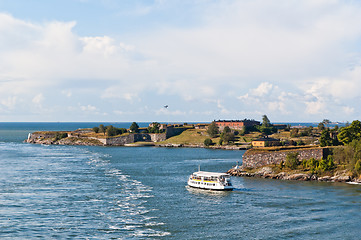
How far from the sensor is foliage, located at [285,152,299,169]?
85.3 meters

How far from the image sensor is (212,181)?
235 ft

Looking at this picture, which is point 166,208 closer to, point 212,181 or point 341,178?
point 212,181

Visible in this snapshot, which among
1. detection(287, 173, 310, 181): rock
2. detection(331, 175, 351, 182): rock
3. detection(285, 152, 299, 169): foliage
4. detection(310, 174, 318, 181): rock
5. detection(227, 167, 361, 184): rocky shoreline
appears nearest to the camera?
detection(331, 175, 351, 182): rock

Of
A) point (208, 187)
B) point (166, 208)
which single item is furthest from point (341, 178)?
point (166, 208)

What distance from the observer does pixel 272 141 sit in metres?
153

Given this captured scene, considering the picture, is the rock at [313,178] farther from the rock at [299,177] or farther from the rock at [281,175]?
the rock at [281,175]

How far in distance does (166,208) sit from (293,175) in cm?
3335

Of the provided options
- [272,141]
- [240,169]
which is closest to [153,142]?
[272,141]

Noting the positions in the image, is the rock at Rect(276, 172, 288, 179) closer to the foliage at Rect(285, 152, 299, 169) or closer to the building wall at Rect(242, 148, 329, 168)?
the foliage at Rect(285, 152, 299, 169)

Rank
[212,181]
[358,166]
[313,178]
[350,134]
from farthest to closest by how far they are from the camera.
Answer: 1. [350,134]
2. [313,178]
3. [358,166]
4. [212,181]

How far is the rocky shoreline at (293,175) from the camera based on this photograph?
76500 millimetres

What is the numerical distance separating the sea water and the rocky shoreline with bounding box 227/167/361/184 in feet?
10.3

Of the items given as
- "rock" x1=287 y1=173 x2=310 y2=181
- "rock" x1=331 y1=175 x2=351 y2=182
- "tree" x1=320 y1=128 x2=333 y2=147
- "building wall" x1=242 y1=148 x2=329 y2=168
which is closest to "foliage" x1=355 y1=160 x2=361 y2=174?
"rock" x1=331 y1=175 x2=351 y2=182

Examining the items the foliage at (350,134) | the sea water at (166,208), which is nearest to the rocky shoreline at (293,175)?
the sea water at (166,208)
